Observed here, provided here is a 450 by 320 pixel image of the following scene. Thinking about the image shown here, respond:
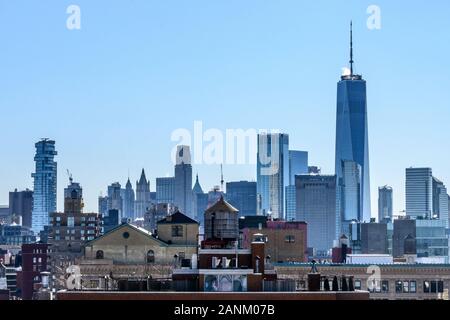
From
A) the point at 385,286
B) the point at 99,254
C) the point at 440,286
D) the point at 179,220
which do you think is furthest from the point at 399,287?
the point at 99,254

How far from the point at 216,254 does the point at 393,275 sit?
153ft

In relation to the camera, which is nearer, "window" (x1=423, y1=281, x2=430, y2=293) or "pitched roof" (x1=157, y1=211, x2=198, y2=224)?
"window" (x1=423, y1=281, x2=430, y2=293)

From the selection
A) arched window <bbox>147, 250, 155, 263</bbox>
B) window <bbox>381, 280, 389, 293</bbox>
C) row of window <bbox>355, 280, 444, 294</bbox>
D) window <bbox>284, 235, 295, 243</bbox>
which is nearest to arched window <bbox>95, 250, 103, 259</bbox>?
arched window <bbox>147, 250, 155, 263</bbox>

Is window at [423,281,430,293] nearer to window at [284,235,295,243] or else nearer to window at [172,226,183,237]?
window at [172,226,183,237]

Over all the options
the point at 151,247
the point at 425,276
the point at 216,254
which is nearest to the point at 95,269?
the point at 151,247

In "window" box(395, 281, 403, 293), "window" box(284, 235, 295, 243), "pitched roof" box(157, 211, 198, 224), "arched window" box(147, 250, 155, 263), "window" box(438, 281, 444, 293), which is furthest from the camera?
"window" box(284, 235, 295, 243)

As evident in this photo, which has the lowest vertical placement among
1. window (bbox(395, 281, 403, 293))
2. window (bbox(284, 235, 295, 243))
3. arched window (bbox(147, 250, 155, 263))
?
window (bbox(395, 281, 403, 293))

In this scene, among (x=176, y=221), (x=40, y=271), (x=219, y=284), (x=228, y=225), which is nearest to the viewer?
(x=219, y=284)

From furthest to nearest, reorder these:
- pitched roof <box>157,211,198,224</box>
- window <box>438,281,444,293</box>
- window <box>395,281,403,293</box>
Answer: pitched roof <box>157,211,198,224</box> → window <box>395,281,403,293</box> → window <box>438,281,444,293</box>

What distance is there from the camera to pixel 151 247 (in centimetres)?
11031

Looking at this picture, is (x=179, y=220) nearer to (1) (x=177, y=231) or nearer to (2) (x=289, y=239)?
(1) (x=177, y=231)
